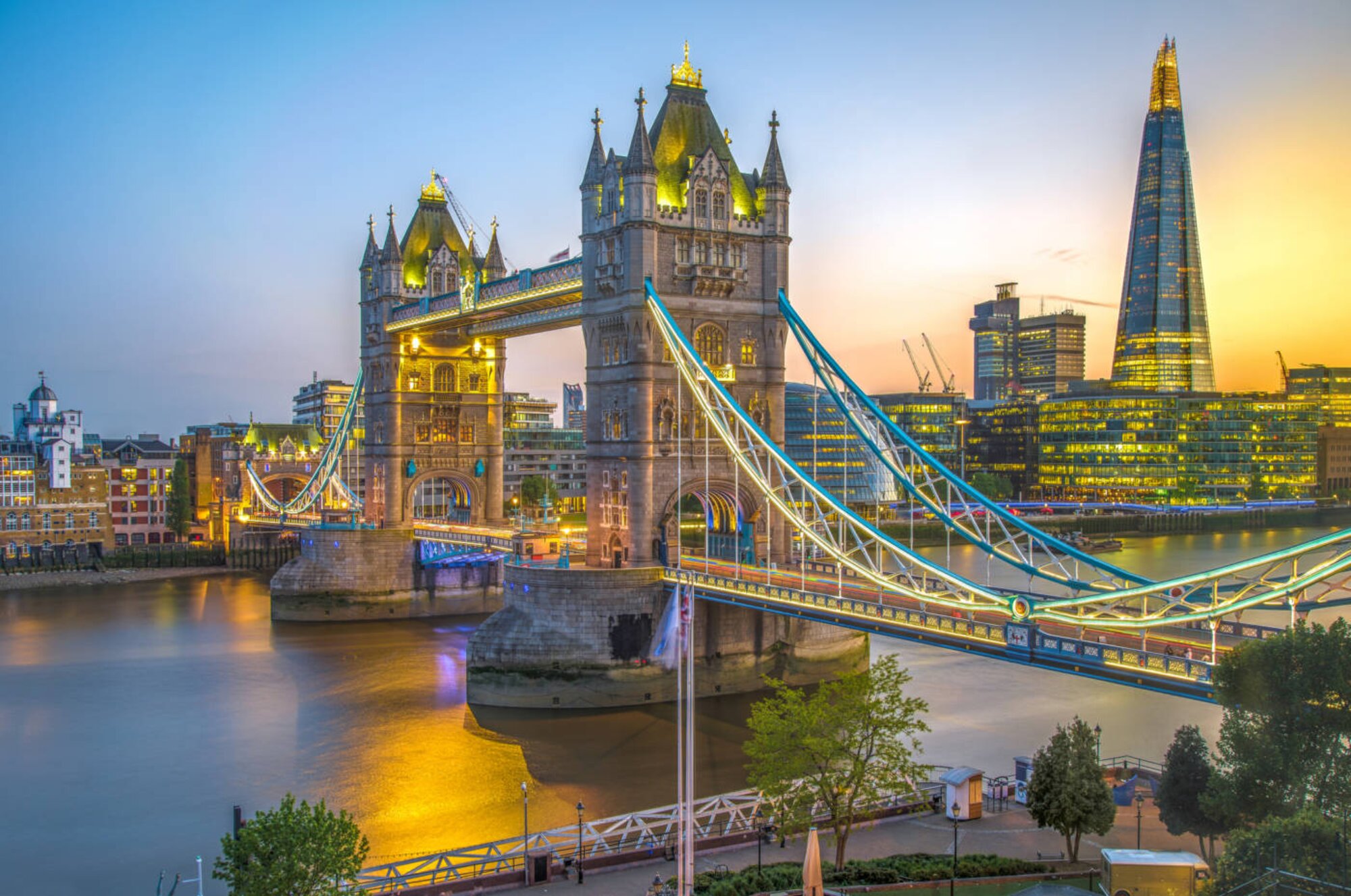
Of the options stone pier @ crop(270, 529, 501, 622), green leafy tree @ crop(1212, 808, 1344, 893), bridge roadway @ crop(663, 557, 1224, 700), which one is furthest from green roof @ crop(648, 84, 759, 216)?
green leafy tree @ crop(1212, 808, 1344, 893)

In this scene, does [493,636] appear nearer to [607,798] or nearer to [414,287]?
[607,798]

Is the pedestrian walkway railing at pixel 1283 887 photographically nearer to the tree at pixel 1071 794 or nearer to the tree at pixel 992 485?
the tree at pixel 1071 794

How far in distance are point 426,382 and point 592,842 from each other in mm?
49073

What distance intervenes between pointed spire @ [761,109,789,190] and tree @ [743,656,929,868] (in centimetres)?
2841

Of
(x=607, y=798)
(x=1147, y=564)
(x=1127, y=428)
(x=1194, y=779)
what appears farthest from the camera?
(x=1127, y=428)

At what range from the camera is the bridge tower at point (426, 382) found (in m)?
74.4

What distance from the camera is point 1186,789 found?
27453 mm

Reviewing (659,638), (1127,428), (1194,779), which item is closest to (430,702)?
(659,638)

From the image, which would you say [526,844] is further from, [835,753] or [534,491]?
[534,491]

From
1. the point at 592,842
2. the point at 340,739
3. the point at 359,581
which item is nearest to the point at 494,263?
the point at 359,581

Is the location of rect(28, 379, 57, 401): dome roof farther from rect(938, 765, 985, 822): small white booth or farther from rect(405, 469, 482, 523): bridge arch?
rect(938, 765, 985, 822): small white booth

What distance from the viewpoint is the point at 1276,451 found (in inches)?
6929

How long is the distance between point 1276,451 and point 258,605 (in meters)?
150

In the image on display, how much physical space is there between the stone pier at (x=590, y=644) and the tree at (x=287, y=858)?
989 inches
